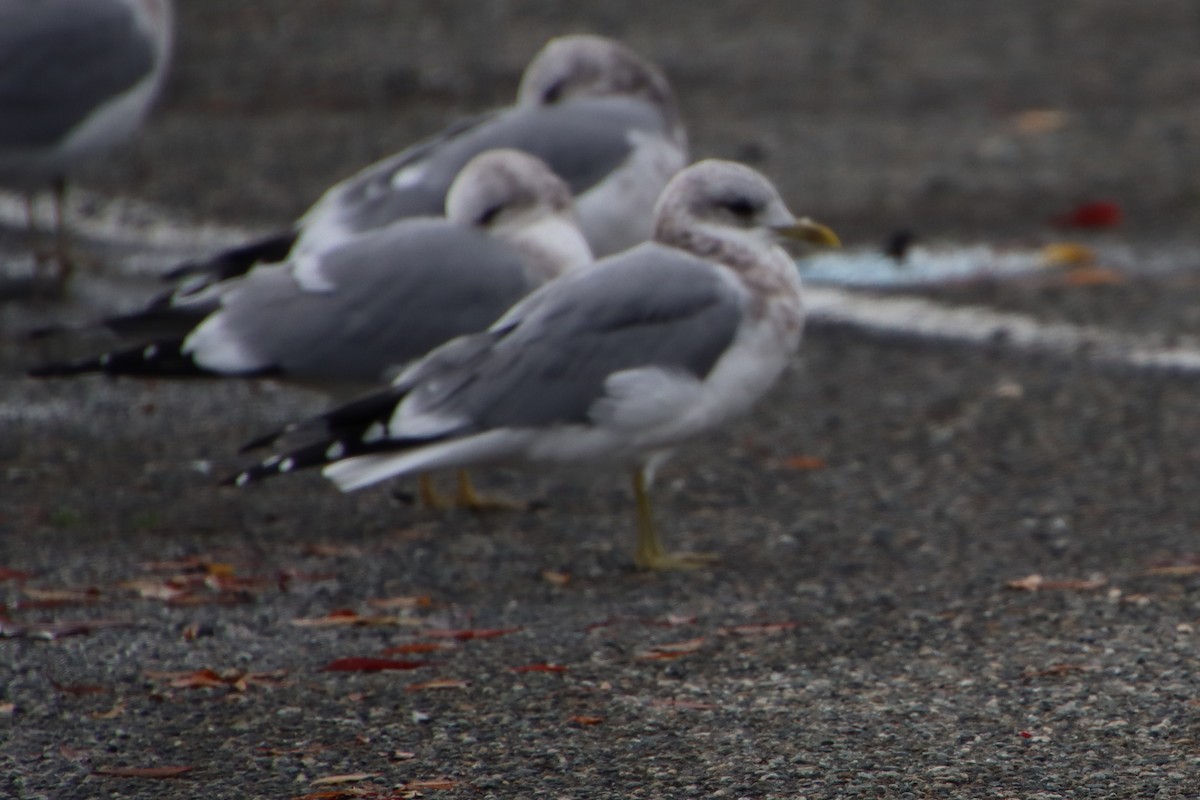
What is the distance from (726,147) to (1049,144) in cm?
147

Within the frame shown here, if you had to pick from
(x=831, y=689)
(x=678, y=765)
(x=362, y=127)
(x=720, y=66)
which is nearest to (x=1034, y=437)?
(x=831, y=689)

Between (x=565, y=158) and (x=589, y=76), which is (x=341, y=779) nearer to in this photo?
(x=565, y=158)

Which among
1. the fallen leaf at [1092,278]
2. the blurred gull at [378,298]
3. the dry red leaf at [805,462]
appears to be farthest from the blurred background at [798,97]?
the blurred gull at [378,298]

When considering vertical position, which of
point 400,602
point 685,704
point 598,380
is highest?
point 598,380

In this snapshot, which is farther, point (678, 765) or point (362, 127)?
point (362, 127)

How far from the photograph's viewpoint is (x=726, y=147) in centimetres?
901

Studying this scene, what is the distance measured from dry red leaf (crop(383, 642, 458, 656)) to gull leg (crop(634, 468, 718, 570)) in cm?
68

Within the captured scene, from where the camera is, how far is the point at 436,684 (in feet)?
11.7

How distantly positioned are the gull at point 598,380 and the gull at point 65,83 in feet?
10.8

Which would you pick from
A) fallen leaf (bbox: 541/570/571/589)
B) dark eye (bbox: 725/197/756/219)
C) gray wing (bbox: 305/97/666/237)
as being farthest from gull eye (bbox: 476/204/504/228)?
fallen leaf (bbox: 541/570/571/589)

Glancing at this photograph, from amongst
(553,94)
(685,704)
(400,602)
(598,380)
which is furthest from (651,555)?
(553,94)

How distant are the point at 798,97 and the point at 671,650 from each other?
669 cm

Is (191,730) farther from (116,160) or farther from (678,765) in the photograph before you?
(116,160)

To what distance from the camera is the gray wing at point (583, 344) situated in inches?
166
